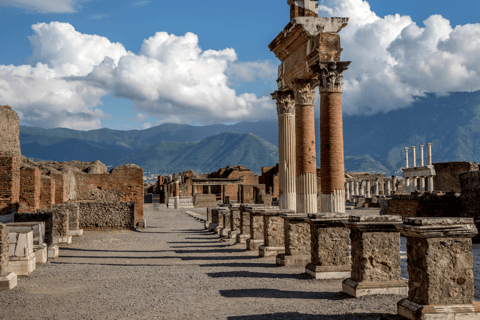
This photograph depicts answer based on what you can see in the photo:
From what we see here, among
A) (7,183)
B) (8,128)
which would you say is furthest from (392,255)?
(8,128)

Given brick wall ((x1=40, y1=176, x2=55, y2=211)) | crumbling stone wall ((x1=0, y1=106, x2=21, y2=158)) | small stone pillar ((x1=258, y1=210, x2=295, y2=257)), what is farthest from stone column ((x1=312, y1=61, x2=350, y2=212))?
crumbling stone wall ((x1=0, y1=106, x2=21, y2=158))

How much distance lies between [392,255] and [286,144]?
25.5ft

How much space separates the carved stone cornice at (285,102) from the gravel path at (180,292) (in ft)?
15.8

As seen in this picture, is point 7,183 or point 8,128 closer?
point 7,183

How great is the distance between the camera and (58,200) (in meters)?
17.9

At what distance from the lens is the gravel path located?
223 inches

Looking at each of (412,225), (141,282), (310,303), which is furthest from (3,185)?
(412,225)

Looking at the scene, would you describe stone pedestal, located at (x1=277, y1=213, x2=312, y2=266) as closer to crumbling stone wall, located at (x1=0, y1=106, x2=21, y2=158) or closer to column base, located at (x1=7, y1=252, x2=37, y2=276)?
column base, located at (x1=7, y1=252, x2=37, y2=276)

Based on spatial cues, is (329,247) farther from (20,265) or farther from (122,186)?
(122,186)

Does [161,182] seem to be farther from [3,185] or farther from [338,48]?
[338,48]

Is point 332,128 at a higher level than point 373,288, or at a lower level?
higher

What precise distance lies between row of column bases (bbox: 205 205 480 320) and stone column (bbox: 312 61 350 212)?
145 centimetres

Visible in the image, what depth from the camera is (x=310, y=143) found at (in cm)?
1259

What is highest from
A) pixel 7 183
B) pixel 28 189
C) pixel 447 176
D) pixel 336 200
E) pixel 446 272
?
pixel 447 176
